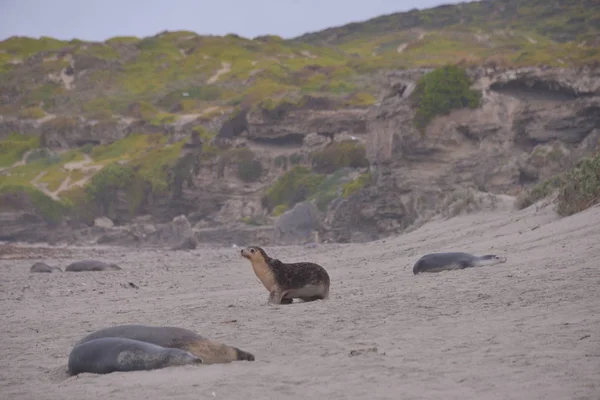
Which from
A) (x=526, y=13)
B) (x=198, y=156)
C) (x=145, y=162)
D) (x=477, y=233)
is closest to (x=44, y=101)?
(x=145, y=162)

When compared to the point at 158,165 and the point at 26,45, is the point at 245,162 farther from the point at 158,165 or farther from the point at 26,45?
the point at 26,45

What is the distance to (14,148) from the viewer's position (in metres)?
62.8

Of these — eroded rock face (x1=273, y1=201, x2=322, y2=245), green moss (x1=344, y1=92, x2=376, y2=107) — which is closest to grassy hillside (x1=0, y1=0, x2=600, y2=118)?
green moss (x1=344, y1=92, x2=376, y2=107)

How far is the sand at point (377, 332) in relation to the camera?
205 inches

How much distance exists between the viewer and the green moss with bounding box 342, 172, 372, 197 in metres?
31.6

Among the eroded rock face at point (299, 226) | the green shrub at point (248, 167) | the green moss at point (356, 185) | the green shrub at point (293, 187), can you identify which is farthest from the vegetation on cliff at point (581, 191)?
the green shrub at point (248, 167)

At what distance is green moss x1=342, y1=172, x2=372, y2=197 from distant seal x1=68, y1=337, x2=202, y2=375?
2485cm

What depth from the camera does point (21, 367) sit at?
22.6 feet

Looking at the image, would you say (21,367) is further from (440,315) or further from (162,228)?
(162,228)

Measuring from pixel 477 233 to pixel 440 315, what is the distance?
962cm

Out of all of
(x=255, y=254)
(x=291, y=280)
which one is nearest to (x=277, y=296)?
(x=291, y=280)

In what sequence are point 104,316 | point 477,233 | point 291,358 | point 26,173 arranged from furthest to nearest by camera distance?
point 26,173 → point 477,233 → point 104,316 → point 291,358

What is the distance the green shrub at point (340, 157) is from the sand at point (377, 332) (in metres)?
25.3

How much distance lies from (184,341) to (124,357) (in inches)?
19.8
